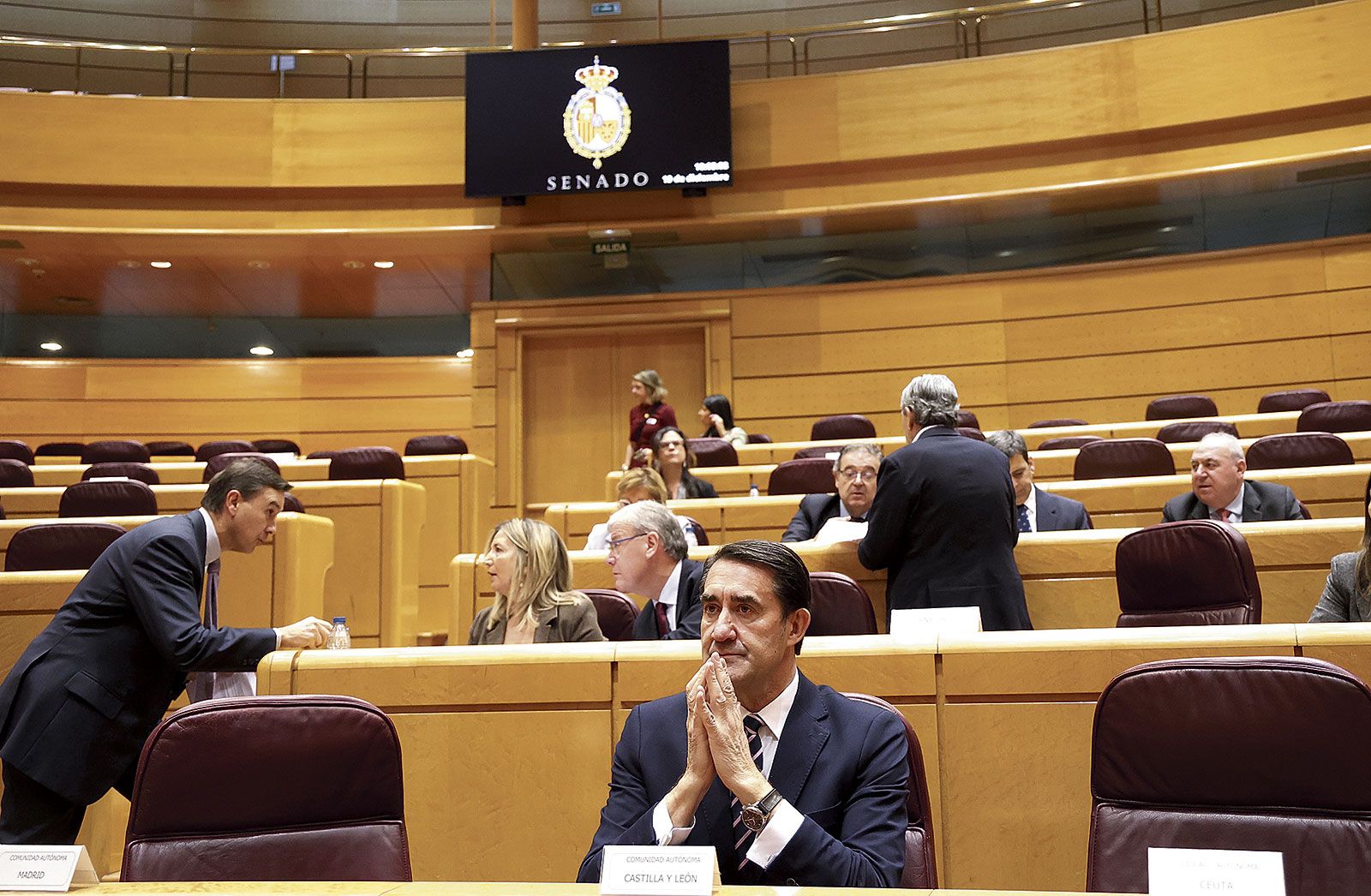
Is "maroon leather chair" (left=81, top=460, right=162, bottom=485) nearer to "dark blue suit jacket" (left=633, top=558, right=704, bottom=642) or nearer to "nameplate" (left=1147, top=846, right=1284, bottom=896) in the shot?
"dark blue suit jacket" (left=633, top=558, right=704, bottom=642)

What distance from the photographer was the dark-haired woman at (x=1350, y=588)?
115 inches

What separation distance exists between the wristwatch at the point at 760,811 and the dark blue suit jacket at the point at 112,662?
1538 mm

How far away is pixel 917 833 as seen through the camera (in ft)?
6.13

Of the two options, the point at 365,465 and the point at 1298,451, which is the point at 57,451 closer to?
the point at 365,465

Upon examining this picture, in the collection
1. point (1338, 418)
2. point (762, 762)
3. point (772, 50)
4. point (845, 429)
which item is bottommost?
point (762, 762)

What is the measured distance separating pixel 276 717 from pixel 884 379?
8.49m

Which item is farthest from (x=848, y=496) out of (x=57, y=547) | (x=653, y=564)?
(x=57, y=547)

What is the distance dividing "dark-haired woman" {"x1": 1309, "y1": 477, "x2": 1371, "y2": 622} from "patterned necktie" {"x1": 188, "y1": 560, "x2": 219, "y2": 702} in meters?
2.71

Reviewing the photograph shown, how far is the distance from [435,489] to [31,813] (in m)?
5.03

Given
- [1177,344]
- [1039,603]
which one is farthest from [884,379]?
[1039,603]

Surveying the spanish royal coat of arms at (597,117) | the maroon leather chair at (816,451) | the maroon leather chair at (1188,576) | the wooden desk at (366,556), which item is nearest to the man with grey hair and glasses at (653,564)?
the maroon leather chair at (1188,576)

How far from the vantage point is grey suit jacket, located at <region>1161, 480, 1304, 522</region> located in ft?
13.7

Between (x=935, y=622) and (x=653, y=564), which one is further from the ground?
(x=653, y=564)

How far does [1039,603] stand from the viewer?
3.81 m
